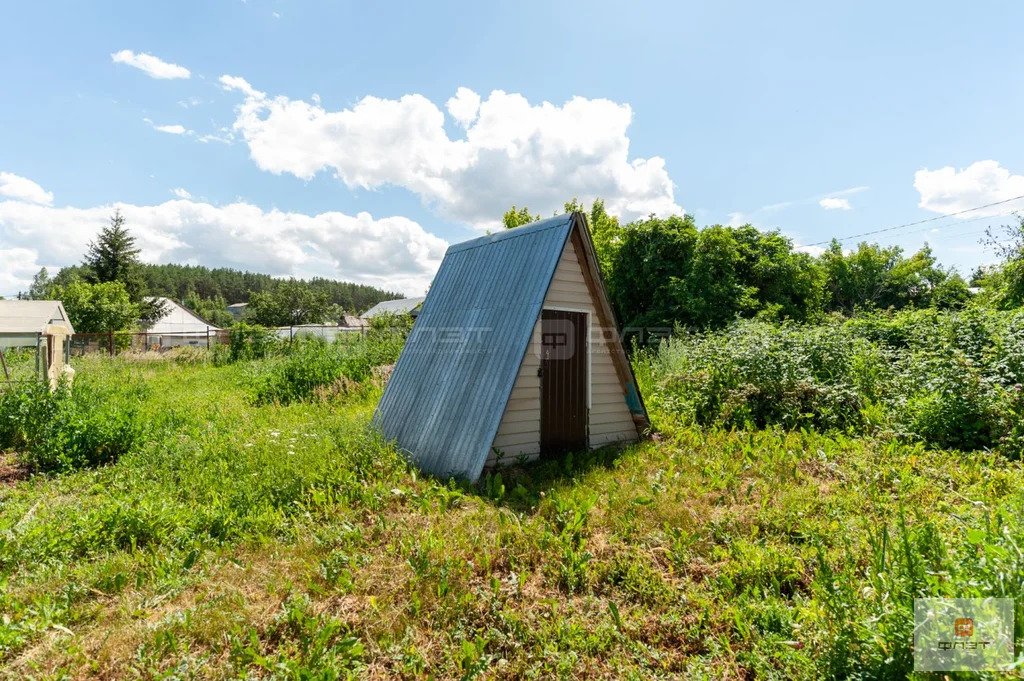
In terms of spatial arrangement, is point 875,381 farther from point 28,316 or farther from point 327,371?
point 28,316

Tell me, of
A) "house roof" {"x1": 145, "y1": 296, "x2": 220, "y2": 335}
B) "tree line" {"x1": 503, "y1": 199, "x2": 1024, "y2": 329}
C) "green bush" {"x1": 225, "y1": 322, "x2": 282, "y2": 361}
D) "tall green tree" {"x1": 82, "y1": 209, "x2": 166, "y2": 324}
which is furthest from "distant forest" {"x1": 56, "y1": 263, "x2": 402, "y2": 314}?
→ "tree line" {"x1": 503, "y1": 199, "x2": 1024, "y2": 329}

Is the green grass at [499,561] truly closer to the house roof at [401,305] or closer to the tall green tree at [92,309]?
the tall green tree at [92,309]

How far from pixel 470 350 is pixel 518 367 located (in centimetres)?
99

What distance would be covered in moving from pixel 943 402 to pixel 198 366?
18198 mm

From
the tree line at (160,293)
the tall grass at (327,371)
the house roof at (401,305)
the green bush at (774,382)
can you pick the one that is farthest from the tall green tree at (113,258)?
the green bush at (774,382)

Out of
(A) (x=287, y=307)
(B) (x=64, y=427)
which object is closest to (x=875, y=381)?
(B) (x=64, y=427)

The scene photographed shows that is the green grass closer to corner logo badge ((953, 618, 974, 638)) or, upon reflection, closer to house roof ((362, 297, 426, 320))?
corner logo badge ((953, 618, 974, 638))

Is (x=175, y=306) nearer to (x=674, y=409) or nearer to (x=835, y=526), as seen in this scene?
(x=674, y=409)

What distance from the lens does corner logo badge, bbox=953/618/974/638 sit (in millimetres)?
1669

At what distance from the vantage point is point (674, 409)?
23.4ft

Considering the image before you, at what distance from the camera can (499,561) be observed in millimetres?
3406

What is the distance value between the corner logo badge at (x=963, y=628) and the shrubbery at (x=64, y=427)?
7829mm

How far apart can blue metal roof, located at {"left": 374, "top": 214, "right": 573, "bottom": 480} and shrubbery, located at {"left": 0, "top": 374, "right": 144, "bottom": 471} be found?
340cm

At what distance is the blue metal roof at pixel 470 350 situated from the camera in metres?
4.90
